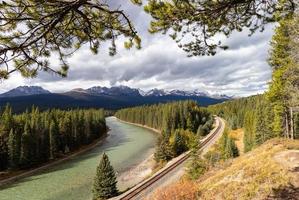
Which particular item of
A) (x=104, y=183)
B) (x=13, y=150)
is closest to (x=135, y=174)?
(x=104, y=183)

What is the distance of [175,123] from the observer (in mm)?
97938

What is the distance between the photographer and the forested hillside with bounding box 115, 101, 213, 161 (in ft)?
179

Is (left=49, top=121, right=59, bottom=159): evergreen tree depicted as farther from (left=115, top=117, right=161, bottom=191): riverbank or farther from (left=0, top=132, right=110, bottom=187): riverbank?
(left=115, top=117, right=161, bottom=191): riverbank

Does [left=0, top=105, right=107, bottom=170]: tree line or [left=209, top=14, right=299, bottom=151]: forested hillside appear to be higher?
[left=209, top=14, right=299, bottom=151]: forested hillside

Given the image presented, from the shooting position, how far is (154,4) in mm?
8164

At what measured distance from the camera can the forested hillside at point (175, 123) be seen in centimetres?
5462

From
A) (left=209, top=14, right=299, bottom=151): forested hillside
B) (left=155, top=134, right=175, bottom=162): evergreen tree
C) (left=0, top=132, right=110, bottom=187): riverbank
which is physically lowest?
(left=0, top=132, right=110, bottom=187): riverbank

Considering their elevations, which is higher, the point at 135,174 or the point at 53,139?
the point at 53,139

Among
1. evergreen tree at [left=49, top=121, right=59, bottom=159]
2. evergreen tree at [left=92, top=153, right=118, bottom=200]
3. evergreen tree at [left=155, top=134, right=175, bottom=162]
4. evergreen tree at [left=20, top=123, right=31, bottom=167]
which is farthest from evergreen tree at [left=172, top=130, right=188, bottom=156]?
evergreen tree at [left=20, top=123, right=31, bottom=167]

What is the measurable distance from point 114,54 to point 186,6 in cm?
252

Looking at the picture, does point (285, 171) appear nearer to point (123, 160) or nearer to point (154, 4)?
point (154, 4)

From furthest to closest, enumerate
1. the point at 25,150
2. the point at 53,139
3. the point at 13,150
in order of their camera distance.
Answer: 1. the point at 53,139
2. the point at 25,150
3. the point at 13,150

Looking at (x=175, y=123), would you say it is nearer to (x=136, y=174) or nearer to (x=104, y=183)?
(x=136, y=174)

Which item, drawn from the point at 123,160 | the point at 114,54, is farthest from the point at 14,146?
the point at 114,54
